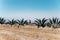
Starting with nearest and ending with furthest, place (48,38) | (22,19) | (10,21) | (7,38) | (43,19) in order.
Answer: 1. (7,38)
2. (48,38)
3. (43,19)
4. (22,19)
5. (10,21)

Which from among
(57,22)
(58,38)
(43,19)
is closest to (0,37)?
(58,38)

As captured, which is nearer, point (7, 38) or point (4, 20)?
point (7, 38)

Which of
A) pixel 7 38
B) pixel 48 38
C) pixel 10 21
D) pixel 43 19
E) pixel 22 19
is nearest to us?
pixel 7 38

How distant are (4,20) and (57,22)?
27.4ft

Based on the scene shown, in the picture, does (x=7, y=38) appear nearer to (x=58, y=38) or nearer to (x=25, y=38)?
(x=25, y=38)

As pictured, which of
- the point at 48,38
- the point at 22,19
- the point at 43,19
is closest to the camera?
the point at 48,38

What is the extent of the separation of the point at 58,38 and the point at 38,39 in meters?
1.85

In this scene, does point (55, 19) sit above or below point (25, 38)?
above

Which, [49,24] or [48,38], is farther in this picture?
[49,24]

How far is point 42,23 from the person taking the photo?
79.7ft

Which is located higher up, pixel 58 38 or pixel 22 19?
pixel 22 19

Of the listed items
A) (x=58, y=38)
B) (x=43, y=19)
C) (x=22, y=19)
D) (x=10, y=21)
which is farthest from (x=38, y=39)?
(x=10, y=21)

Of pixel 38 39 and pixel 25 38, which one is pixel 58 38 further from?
pixel 25 38

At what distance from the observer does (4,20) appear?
28.0m
